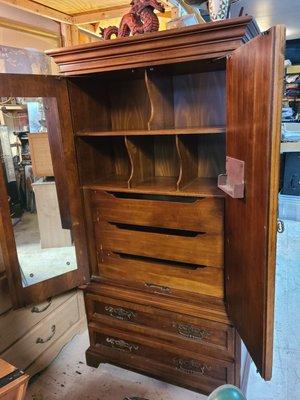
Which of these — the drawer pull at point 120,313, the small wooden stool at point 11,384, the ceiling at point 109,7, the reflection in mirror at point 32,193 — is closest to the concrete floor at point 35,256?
the reflection in mirror at point 32,193

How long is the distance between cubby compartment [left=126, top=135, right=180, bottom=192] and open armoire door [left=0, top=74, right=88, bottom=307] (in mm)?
294

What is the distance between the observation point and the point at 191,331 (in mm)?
1410

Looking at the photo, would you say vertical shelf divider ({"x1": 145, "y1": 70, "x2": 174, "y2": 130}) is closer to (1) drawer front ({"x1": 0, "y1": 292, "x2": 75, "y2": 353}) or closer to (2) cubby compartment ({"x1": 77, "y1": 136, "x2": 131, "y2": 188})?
(2) cubby compartment ({"x1": 77, "y1": 136, "x2": 131, "y2": 188})

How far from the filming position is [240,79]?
94 cm

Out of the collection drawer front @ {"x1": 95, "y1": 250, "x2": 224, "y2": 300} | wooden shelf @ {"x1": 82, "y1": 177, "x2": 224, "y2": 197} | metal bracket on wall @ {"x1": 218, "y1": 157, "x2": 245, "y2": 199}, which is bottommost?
drawer front @ {"x1": 95, "y1": 250, "x2": 224, "y2": 300}

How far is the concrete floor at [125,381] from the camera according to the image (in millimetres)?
1532

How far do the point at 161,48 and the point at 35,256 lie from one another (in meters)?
1.10

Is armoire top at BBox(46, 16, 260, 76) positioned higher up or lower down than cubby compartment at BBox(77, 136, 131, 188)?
higher up

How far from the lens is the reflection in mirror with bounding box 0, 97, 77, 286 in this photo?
4.45ft

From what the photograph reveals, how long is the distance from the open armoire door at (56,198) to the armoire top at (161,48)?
0.14m

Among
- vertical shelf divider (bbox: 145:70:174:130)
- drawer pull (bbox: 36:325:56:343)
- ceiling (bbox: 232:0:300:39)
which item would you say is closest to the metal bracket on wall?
vertical shelf divider (bbox: 145:70:174:130)

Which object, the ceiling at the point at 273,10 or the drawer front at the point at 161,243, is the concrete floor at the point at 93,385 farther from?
the ceiling at the point at 273,10

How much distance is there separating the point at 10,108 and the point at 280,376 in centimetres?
186

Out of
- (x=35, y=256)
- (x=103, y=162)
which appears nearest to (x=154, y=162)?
(x=103, y=162)
